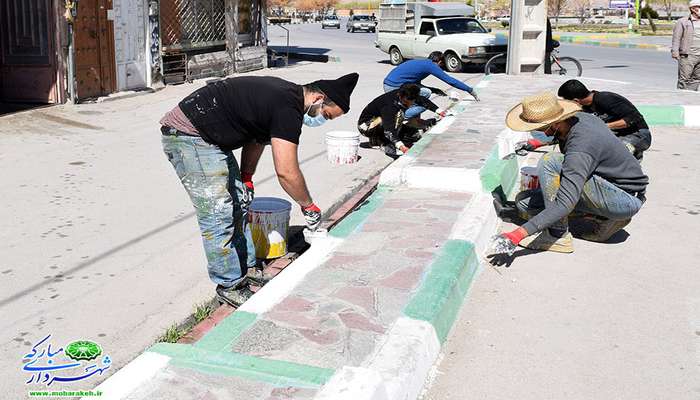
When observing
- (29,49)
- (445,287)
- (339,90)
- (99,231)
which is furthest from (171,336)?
(29,49)

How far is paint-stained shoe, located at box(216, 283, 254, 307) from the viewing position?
473cm

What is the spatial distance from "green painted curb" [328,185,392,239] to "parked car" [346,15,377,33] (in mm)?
48126

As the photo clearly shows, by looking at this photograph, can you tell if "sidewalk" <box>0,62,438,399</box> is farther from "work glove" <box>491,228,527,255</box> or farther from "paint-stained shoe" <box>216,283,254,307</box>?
"work glove" <box>491,228,527,255</box>

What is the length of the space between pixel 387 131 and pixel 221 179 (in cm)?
545

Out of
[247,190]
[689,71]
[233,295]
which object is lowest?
[233,295]

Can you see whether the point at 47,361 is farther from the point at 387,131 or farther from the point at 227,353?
the point at 387,131

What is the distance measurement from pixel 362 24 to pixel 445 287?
51031mm

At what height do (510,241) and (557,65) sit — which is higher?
(557,65)

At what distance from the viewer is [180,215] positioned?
22.8ft

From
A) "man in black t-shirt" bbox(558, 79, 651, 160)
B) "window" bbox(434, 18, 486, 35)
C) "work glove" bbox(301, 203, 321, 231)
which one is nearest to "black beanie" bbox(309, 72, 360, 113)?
"work glove" bbox(301, 203, 321, 231)

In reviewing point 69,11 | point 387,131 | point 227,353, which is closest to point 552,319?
point 227,353

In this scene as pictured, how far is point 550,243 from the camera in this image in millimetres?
5633

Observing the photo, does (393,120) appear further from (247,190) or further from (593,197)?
(247,190)

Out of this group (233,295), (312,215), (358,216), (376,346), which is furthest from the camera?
(358,216)
